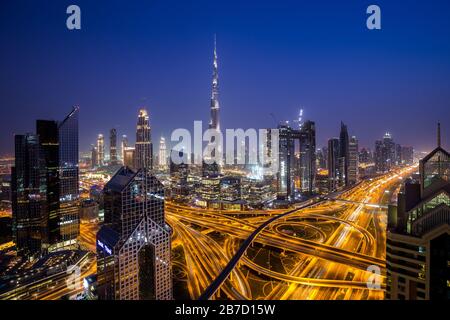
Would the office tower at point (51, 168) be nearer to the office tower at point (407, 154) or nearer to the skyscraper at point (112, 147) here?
the skyscraper at point (112, 147)

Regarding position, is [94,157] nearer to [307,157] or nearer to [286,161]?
[286,161]

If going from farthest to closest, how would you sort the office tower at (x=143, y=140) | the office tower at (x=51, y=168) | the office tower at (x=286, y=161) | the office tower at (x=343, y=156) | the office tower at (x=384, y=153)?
1. the office tower at (x=384, y=153)
2. the office tower at (x=343, y=156)
3. the office tower at (x=286, y=161)
4. the office tower at (x=143, y=140)
5. the office tower at (x=51, y=168)

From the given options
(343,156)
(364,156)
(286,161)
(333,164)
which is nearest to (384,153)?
(364,156)

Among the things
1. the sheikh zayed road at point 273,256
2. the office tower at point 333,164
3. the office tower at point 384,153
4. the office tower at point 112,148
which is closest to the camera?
the sheikh zayed road at point 273,256

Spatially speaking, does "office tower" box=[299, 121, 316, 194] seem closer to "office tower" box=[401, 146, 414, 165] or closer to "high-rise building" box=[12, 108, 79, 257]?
"high-rise building" box=[12, 108, 79, 257]

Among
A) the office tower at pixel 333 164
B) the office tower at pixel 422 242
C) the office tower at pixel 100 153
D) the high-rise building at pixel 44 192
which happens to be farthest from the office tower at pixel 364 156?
the office tower at pixel 422 242

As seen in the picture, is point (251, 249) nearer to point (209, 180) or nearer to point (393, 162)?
point (209, 180)
